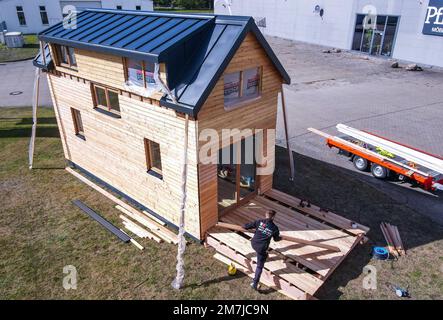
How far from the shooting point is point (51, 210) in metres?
12.3

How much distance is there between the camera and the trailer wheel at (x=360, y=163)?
49.3 feet

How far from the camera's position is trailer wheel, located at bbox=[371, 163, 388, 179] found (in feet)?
47.0

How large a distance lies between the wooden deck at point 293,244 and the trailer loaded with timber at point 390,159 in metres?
4.39

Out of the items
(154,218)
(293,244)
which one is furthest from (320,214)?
(154,218)

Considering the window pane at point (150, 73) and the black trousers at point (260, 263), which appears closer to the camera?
the black trousers at point (260, 263)

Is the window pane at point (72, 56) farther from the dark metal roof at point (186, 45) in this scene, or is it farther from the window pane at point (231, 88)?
the window pane at point (231, 88)

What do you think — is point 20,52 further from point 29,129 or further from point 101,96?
point 101,96

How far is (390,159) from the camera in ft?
46.8

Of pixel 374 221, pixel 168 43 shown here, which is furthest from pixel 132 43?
pixel 374 221

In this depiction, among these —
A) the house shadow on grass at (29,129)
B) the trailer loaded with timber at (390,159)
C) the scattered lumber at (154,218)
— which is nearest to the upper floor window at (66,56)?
the scattered lumber at (154,218)

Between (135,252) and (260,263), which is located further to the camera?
(135,252)

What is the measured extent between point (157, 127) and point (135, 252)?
3856mm

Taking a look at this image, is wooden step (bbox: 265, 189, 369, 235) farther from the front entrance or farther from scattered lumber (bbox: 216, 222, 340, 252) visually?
scattered lumber (bbox: 216, 222, 340, 252)

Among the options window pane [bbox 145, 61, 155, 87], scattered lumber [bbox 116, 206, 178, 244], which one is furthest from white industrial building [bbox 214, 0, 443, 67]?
scattered lumber [bbox 116, 206, 178, 244]
